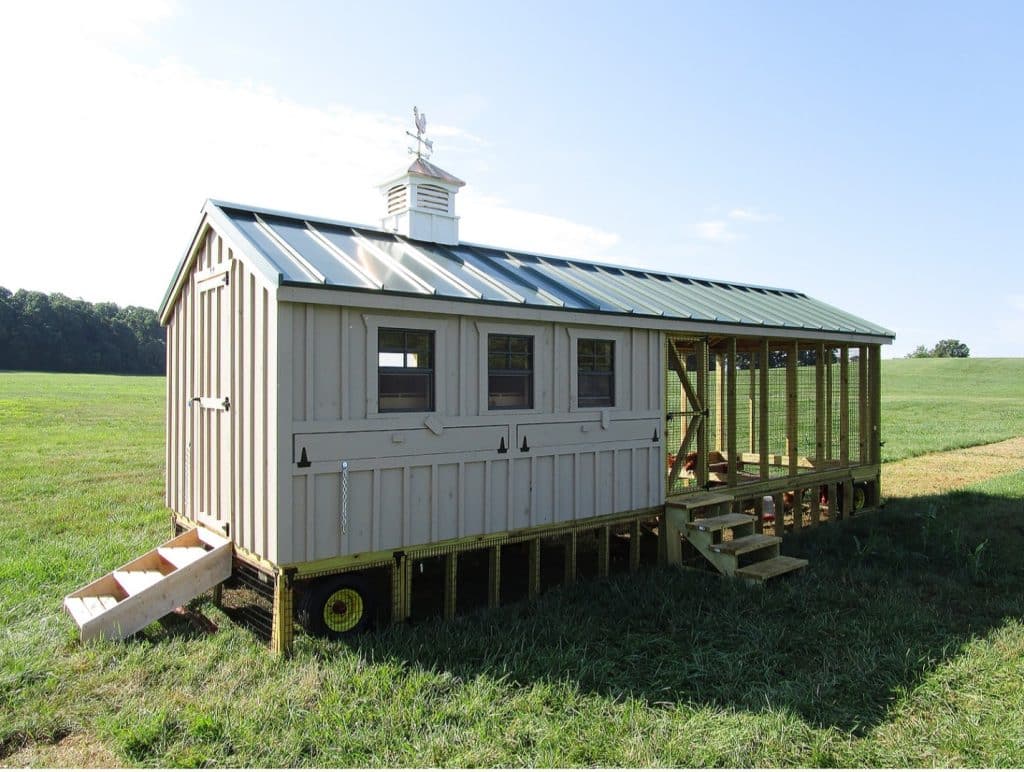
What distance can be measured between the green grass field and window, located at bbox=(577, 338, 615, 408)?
2.18 meters

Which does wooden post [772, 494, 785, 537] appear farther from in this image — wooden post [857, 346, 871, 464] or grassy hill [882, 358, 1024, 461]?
grassy hill [882, 358, 1024, 461]

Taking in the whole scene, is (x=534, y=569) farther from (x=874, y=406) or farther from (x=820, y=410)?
(x=874, y=406)

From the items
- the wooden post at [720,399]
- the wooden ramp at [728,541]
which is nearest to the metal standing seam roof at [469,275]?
the wooden post at [720,399]

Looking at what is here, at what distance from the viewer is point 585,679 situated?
225 inches

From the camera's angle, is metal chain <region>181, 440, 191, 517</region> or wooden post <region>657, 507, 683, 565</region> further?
wooden post <region>657, 507, 683, 565</region>

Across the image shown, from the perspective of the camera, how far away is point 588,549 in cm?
1067

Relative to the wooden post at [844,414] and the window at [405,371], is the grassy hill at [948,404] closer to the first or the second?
the wooden post at [844,414]

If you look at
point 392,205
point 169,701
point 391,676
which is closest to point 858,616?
point 391,676

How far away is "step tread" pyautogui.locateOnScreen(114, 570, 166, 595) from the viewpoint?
705cm

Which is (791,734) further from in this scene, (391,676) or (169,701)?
(169,701)

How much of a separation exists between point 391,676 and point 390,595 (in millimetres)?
1696

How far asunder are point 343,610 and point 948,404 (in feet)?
142

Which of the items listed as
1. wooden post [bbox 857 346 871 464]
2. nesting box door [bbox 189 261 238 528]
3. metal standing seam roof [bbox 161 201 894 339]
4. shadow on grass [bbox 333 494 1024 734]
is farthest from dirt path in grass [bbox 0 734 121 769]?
wooden post [bbox 857 346 871 464]

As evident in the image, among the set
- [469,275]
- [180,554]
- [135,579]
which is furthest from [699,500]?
[135,579]
